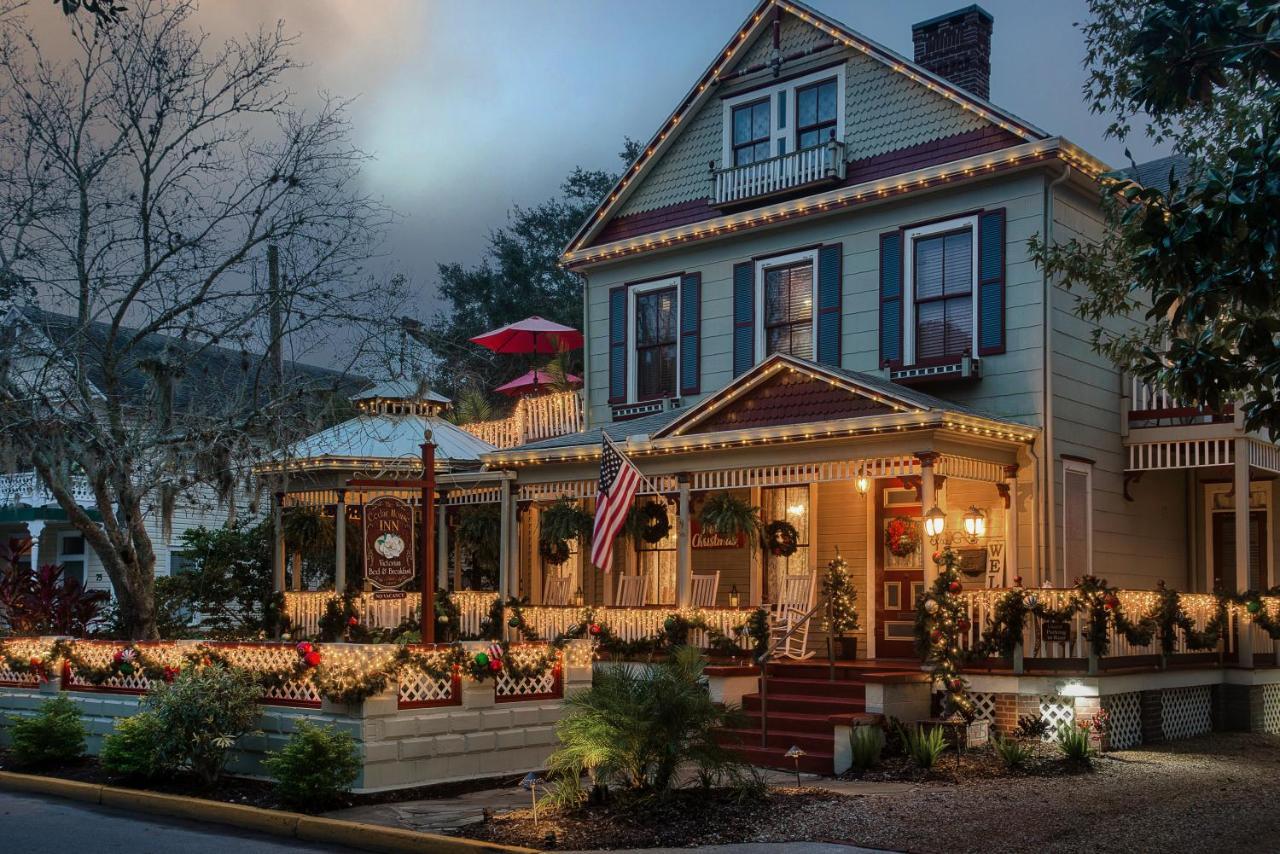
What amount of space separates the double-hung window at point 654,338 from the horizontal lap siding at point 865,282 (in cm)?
30

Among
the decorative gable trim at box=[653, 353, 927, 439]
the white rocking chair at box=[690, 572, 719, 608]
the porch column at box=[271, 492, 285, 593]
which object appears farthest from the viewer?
the porch column at box=[271, 492, 285, 593]

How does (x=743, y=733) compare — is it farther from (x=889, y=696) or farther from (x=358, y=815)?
(x=358, y=815)

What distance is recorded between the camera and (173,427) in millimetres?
15203

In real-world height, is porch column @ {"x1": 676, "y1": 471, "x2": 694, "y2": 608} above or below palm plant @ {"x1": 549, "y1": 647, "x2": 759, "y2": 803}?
above

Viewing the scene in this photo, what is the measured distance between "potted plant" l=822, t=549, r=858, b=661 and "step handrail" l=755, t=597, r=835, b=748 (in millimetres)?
288

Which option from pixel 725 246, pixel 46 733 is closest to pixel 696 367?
pixel 725 246

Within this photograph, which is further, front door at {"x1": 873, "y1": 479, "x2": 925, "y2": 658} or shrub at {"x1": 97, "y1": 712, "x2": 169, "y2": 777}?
front door at {"x1": 873, "y1": 479, "x2": 925, "y2": 658}

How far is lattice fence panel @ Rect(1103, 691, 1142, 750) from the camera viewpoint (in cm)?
1478

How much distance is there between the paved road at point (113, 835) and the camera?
33.0 feet

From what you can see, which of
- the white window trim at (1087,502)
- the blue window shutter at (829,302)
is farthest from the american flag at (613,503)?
the white window trim at (1087,502)

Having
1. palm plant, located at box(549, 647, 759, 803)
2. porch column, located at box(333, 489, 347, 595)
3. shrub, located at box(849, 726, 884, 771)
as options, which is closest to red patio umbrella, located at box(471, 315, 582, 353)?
porch column, located at box(333, 489, 347, 595)

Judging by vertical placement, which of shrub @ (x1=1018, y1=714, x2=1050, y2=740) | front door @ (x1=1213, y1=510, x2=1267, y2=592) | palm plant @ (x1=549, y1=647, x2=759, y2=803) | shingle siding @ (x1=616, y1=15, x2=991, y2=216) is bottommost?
shrub @ (x1=1018, y1=714, x2=1050, y2=740)

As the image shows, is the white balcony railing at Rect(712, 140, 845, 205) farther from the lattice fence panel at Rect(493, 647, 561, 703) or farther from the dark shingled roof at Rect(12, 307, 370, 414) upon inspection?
the lattice fence panel at Rect(493, 647, 561, 703)

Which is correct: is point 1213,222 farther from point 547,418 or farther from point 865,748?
point 547,418
